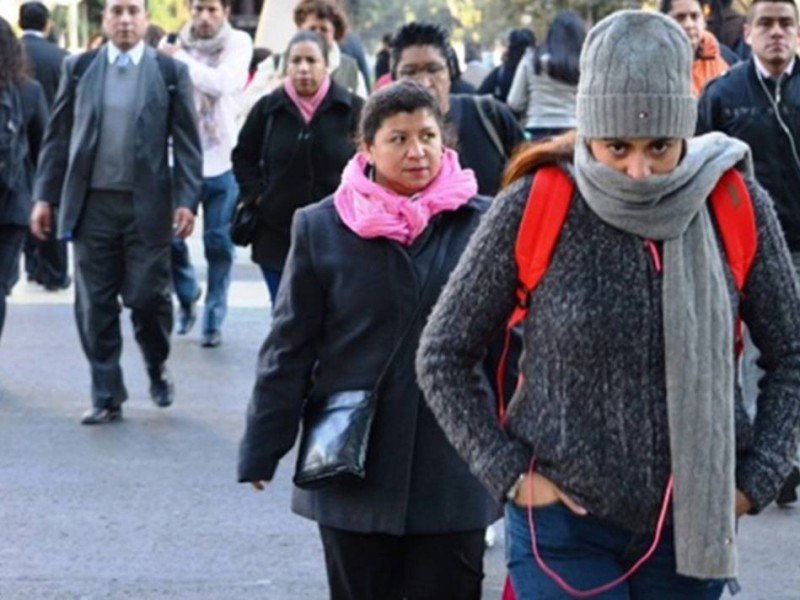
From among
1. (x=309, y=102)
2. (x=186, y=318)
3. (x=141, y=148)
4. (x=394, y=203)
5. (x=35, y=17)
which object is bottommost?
(x=186, y=318)

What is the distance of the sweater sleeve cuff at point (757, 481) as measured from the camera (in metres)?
3.83

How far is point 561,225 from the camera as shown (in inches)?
150

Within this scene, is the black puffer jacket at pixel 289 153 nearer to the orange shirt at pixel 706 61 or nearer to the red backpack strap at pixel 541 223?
the orange shirt at pixel 706 61

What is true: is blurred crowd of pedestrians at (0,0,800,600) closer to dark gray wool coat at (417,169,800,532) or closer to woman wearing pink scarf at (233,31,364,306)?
dark gray wool coat at (417,169,800,532)

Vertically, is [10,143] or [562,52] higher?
[562,52]

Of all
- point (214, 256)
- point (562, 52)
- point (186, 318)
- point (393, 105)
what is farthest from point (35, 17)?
point (393, 105)

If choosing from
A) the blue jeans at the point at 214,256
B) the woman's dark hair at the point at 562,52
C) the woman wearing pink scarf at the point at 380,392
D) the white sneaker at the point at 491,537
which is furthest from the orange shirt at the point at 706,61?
the woman wearing pink scarf at the point at 380,392

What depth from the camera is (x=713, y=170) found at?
3.79 metres

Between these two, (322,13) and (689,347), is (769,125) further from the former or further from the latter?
(689,347)

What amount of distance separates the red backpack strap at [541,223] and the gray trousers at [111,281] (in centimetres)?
583

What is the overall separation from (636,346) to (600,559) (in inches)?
16.1

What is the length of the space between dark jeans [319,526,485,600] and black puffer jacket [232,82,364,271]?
14.3 feet

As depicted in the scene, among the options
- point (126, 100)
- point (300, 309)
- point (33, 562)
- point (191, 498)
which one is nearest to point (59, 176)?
point (126, 100)

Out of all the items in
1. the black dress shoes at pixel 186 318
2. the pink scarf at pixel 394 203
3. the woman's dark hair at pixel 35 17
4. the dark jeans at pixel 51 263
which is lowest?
the dark jeans at pixel 51 263
